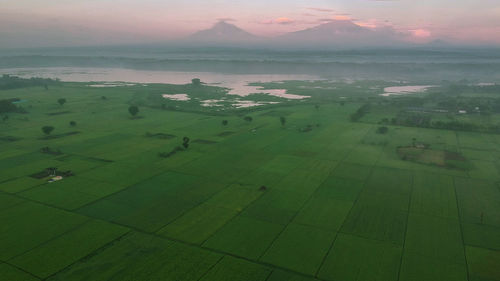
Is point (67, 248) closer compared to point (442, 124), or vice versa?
point (67, 248)

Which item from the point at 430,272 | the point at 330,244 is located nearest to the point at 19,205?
the point at 330,244

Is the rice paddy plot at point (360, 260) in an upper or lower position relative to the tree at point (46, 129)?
lower

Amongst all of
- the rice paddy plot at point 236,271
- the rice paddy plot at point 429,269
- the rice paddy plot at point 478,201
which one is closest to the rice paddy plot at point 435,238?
the rice paddy plot at point 429,269

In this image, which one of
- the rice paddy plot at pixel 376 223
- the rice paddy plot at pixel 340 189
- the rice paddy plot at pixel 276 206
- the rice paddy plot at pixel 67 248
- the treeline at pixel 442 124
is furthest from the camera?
the treeline at pixel 442 124

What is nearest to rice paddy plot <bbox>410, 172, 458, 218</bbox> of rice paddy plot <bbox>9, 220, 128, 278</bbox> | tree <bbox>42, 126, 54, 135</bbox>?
rice paddy plot <bbox>9, 220, 128, 278</bbox>

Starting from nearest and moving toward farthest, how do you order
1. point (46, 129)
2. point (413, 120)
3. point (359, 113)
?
point (46, 129)
point (413, 120)
point (359, 113)

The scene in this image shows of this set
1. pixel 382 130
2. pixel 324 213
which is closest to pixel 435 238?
pixel 324 213

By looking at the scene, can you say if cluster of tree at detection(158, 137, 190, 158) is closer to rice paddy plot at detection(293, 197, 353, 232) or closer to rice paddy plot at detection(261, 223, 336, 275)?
rice paddy plot at detection(293, 197, 353, 232)

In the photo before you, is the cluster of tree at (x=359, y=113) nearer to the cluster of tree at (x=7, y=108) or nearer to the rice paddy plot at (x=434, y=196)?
the rice paddy plot at (x=434, y=196)

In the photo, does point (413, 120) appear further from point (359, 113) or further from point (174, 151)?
point (174, 151)
